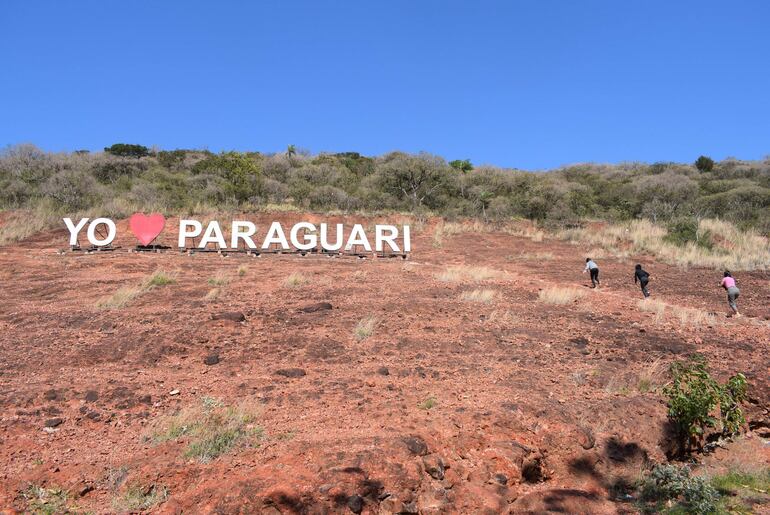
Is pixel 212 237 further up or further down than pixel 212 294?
further up

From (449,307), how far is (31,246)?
17.4m

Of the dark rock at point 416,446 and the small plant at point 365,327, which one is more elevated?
the small plant at point 365,327

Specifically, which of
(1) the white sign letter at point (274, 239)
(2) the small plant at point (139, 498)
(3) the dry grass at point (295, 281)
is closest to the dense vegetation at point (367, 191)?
(1) the white sign letter at point (274, 239)

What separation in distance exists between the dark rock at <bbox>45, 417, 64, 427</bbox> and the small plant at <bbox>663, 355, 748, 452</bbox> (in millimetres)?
7480

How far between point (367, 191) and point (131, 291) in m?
22.4

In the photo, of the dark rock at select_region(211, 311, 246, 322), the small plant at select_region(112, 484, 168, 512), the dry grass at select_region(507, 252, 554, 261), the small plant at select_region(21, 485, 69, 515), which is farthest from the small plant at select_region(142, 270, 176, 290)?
the dry grass at select_region(507, 252, 554, 261)

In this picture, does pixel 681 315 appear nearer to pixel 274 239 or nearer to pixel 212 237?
pixel 274 239

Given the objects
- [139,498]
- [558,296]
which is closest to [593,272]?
[558,296]

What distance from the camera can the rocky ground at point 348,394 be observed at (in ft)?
16.1

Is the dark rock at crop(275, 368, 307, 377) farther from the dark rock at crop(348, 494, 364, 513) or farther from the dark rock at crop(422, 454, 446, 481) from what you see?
the dark rock at crop(348, 494, 364, 513)

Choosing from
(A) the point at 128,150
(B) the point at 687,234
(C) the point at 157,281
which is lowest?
(C) the point at 157,281

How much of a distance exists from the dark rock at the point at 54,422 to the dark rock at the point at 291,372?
2.78 metres

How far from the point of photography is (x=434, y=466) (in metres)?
5.25

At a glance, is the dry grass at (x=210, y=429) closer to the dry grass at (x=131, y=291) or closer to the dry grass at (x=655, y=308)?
the dry grass at (x=131, y=291)
